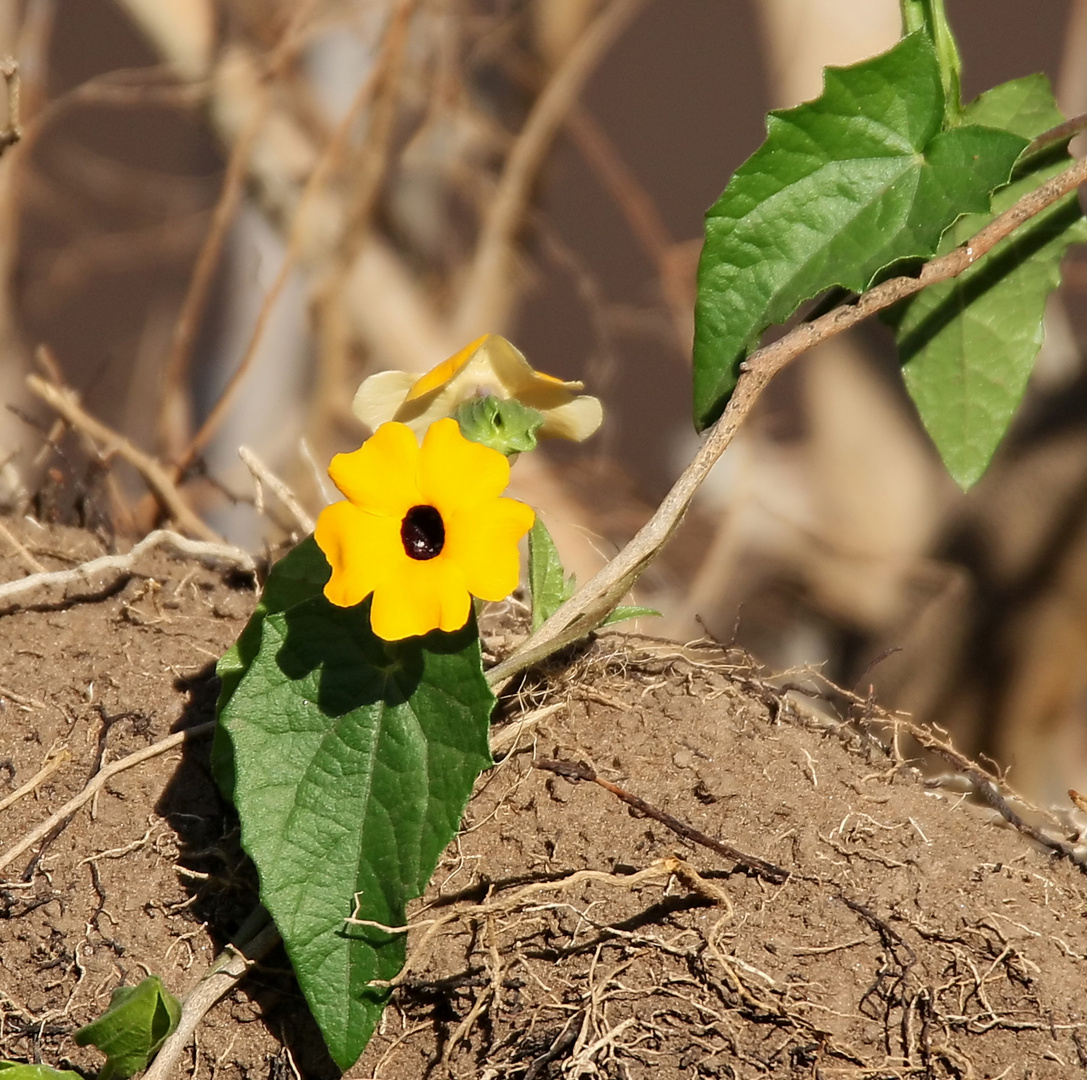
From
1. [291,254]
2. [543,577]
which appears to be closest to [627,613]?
[543,577]

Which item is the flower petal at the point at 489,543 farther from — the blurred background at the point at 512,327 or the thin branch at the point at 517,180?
the thin branch at the point at 517,180

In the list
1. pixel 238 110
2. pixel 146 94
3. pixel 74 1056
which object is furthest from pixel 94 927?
pixel 238 110

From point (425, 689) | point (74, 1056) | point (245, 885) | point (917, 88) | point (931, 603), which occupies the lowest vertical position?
point (74, 1056)

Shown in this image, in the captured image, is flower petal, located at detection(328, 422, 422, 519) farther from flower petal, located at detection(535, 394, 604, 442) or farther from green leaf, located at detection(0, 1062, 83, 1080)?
green leaf, located at detection(0, 1062, 83, 1080)

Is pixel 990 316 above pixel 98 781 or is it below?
above

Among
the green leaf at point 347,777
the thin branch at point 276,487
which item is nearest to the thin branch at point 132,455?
the thin branch at point 276,487

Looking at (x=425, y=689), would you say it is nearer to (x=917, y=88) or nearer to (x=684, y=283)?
(x=917, y=88)

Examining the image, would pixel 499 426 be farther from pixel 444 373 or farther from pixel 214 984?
pixel 214 984

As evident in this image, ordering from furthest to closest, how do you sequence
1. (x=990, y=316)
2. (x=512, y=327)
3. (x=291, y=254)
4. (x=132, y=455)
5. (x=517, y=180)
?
(x=512, y=327)
(x=517, y=180)
(x=291, y=254)
(x=132, y=455)
(x=990, y=316)
